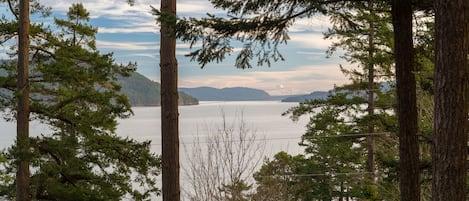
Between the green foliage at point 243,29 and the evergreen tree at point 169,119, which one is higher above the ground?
the green foliage at point 243,29

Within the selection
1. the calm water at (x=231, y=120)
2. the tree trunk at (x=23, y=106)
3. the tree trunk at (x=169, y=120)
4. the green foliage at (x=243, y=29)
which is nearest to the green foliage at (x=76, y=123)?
the tree trunk at (x=23, y=106)

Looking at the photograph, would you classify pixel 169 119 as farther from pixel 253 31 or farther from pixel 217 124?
pixel 217 124

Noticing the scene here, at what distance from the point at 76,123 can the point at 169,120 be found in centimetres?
336

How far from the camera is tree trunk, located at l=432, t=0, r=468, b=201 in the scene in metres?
4.11

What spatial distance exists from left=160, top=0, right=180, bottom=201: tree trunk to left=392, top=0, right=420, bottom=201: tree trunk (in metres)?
2.14

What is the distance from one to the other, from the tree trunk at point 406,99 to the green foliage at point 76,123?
14.3 ft

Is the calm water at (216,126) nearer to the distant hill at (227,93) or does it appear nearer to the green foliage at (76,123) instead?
the green foliage at (76,123)

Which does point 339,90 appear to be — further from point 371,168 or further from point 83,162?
point 83,162

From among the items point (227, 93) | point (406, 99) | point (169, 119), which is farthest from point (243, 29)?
point (227, 93)

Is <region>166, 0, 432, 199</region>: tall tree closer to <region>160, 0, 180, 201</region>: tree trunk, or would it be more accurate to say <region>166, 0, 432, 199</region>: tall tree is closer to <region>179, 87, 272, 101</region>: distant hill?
<region>160, 0, 180, 201</region>: tree trunk

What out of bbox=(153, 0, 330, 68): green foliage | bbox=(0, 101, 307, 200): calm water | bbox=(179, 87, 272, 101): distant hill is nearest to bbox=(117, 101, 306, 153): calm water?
bbox=(0, 101, 307, 200): calm water

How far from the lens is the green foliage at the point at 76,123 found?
8461 millimetres

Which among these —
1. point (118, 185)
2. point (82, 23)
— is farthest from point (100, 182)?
point (82, 23)

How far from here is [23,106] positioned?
8062 mm
